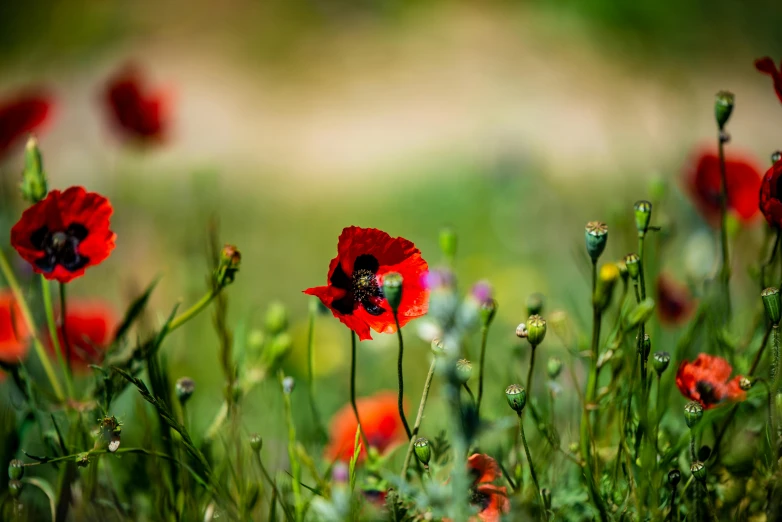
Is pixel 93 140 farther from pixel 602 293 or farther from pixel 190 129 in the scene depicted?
pixel 602 293

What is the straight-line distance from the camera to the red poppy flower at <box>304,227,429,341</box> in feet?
2.82

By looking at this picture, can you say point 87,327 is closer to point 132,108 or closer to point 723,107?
point 132,108

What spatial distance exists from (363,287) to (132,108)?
1.40m

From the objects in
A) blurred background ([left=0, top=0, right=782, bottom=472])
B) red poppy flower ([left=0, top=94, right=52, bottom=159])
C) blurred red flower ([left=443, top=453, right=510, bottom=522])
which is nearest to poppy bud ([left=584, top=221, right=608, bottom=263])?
blurred red flower ([left=443, top=453, right=510, bottom=522])

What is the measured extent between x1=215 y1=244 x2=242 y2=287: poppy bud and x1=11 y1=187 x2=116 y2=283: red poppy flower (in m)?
0.15

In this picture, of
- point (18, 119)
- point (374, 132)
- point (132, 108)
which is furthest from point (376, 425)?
point (374, 132)

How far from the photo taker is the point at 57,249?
95cm

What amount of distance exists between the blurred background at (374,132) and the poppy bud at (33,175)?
26.2 inches

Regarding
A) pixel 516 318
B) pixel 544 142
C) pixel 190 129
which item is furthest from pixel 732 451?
pixel 190 129

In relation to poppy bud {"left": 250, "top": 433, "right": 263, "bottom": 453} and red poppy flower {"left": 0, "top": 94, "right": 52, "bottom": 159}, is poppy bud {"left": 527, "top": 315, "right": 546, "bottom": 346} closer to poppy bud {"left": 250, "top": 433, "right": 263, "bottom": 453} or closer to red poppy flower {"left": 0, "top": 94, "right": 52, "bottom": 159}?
poppy bud {"left": 250, "top": 433, "right": 263, "bottom": 453}

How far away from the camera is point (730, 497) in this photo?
88cm

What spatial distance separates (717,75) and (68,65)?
3.95m

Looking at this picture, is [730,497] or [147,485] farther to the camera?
[147,485]

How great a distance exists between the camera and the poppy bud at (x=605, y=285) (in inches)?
33.4
